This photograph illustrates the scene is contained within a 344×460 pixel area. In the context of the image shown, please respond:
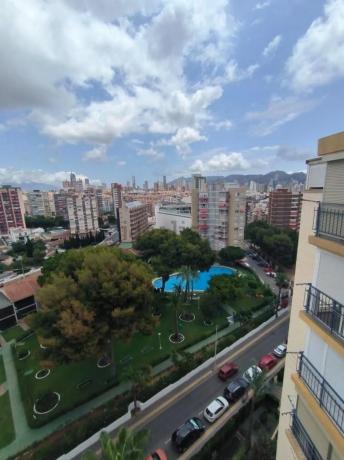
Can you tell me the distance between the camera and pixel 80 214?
7512 centimetres

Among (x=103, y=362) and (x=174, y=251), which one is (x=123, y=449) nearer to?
(x=103, y=362)

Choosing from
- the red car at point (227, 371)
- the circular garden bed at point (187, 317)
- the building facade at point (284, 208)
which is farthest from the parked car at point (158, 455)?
the building facade at point (284, 208)

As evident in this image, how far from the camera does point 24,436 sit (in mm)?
14148

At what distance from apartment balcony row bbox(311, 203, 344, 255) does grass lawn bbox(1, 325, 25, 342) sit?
2979 centimetres

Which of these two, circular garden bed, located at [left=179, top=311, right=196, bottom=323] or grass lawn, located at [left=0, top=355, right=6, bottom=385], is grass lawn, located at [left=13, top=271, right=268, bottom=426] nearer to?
circular garden bed, located at [left=179, top=311, right=196, bottom=323]

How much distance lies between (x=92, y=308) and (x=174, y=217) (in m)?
50.5

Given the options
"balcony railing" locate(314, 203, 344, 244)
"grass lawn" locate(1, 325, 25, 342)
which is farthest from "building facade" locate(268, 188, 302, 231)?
"balcony railing" locate(314, 203, 344, 244)

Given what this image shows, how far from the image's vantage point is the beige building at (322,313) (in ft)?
15.3

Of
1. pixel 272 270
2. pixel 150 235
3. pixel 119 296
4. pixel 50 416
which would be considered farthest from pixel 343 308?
pixel 272 270

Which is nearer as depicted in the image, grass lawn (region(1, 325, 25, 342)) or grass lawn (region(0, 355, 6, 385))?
grass lawn (region(0, 355, 6, 385))

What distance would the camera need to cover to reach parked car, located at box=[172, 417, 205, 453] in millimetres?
12969

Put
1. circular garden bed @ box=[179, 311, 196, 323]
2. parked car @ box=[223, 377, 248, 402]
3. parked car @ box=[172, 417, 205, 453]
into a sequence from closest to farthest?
parked car @ box=[172, 417, 205, 453], parked car @ box=[223, 377, 248, 402], circular garden bed @ box=[179, 311, 196, 323]

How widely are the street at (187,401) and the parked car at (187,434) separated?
58 centimetres

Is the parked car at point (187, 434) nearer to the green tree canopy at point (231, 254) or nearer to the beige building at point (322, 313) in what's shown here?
the beige building at point (322, 313)
